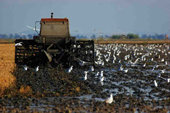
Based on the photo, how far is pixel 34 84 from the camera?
16938 millimetres

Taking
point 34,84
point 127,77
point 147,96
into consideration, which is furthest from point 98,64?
point 147,96

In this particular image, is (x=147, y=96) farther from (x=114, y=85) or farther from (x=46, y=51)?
(x=46, y=51)

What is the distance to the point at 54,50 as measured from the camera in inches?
893

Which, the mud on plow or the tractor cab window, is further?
the tractor cab window

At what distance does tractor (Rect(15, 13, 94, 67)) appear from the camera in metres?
22.5

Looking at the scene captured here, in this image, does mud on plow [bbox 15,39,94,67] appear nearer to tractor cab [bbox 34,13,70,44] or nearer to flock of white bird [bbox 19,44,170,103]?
flock of white bird [bbox 19,44,170,103]

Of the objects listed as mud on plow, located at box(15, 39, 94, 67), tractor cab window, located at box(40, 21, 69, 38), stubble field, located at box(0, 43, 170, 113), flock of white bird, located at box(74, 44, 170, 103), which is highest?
tractor cab window, located at box(40, 21, 69, 38)

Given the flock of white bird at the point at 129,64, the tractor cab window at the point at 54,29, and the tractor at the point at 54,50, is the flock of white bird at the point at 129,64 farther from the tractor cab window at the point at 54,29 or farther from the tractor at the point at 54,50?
the tractor cab window at the point at 54,29

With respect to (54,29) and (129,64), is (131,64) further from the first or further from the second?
(54,29)

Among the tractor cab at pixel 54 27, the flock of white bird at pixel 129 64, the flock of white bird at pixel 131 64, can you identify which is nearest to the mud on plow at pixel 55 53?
the flock of white bird at pixel 129 64

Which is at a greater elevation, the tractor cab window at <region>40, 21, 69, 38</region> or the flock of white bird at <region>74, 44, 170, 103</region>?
the tractor cab window at <region>40, 21, 69, 38</region>

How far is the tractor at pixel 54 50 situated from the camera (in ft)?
74.0

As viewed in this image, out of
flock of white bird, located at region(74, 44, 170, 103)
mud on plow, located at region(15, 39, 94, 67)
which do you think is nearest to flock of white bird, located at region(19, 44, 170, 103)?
flock of white bird, located at region(74, 44, 170, 103)

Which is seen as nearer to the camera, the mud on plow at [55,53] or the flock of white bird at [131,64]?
the flock of white bird at [131,64]
